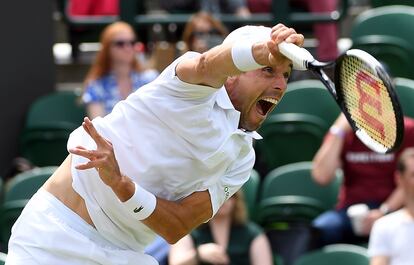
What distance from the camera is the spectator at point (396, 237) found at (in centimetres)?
616

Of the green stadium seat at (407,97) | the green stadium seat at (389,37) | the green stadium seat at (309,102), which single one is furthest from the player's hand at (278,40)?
the green stadium seat at (389,37)

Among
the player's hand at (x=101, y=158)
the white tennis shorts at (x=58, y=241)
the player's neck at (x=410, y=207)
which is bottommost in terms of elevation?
the player's neck at (x=410, y=207)

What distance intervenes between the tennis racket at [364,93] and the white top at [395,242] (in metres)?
2.40

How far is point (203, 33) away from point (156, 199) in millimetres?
3996

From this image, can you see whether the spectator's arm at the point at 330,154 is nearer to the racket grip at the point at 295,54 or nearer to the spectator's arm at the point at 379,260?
the spectator's arm at the point at 379,260

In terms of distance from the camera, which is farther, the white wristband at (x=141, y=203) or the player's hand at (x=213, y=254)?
the player's hand at (x=213, y=254)

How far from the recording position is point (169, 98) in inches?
161

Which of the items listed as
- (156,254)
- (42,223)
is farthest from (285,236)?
(42,223)

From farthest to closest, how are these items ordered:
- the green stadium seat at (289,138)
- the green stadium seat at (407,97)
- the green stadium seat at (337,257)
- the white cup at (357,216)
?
1. the green stadium seat at (289,138)
2. the green stadium seat at (407,97)
3. the white cup at (357,216)
4. the green stadium seat at (337,257)

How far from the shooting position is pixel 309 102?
7.85 meters

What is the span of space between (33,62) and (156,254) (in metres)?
2.70

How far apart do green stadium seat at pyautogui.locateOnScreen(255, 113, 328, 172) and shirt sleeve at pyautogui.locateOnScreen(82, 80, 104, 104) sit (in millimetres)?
1053

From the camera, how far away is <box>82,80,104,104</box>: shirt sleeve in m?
7.88

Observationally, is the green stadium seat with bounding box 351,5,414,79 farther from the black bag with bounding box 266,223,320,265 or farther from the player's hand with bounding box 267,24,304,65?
the player's hand with bounding box 267,24,304,65
